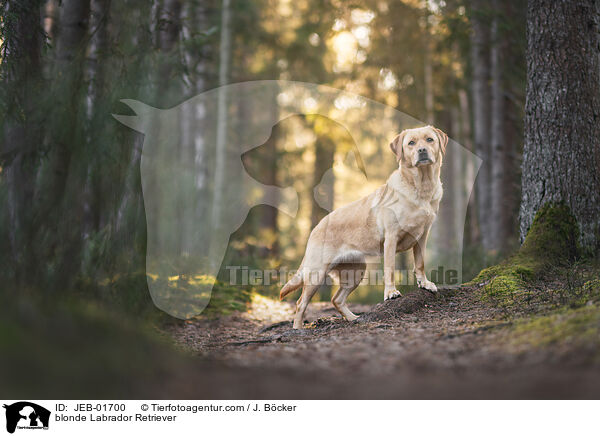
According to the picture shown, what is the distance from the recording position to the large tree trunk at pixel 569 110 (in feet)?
16.5

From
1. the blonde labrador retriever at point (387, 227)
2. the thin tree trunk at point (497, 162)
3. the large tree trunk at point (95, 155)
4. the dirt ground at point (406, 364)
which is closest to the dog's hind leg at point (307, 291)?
the blonde labrador retriever at point (387, 227)

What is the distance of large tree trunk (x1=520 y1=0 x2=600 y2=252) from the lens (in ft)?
16.5

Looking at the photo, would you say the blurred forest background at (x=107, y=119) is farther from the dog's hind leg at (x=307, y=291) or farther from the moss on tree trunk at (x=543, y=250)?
the moss on tree trunk at (x=543, y=250)

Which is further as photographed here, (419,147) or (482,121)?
(482,121)

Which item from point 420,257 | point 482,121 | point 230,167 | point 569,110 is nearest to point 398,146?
point 420,257

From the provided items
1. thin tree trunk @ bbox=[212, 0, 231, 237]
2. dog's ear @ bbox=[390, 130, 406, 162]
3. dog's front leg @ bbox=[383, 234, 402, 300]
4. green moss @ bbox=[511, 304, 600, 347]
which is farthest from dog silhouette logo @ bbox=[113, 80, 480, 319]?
green moss @ bbox=[511, 304, 600, 347]

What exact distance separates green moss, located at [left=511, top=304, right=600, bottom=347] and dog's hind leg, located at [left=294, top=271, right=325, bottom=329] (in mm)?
2538

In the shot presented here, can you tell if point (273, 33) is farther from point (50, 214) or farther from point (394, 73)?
point (50, 214)

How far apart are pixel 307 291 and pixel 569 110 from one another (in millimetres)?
3697

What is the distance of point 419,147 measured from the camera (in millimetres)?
Result: 4961

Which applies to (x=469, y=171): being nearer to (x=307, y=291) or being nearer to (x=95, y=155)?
(x=307, y=291)

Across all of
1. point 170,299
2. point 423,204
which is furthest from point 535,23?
point 170,299

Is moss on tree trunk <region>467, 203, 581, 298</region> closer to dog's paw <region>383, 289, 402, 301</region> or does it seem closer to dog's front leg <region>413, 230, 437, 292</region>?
dog's front leg <region>413, 230, 437, 292</region>
